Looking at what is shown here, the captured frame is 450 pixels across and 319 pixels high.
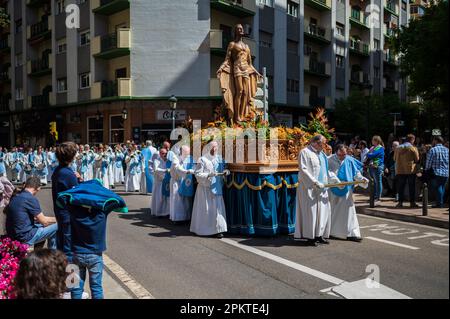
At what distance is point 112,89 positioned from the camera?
2725cm

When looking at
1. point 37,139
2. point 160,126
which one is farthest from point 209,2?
point 37,139

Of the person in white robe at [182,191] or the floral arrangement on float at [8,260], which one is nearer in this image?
the floral arrangement on float at [8,260]

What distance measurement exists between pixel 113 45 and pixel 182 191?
20.3 meters

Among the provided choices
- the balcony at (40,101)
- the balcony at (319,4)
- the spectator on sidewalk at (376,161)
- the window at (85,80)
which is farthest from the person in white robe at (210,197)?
the balcony at (40,101)

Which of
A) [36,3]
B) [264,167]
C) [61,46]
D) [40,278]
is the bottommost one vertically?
[40,278]

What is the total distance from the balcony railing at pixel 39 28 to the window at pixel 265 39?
16284 millimetres

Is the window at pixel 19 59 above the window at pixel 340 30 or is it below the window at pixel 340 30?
below

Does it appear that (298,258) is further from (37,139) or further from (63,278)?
(37,139)

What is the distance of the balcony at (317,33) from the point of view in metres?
32.1

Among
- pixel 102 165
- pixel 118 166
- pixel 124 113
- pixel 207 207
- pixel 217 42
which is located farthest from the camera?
pixel 124 113

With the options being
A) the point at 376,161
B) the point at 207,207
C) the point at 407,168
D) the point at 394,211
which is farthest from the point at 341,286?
the point at 376,161

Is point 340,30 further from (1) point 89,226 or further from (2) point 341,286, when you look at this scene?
(1) point 89,226

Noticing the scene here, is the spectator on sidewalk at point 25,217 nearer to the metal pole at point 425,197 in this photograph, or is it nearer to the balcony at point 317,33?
the metal pole at point 425,197

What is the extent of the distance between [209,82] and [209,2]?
470 cm
